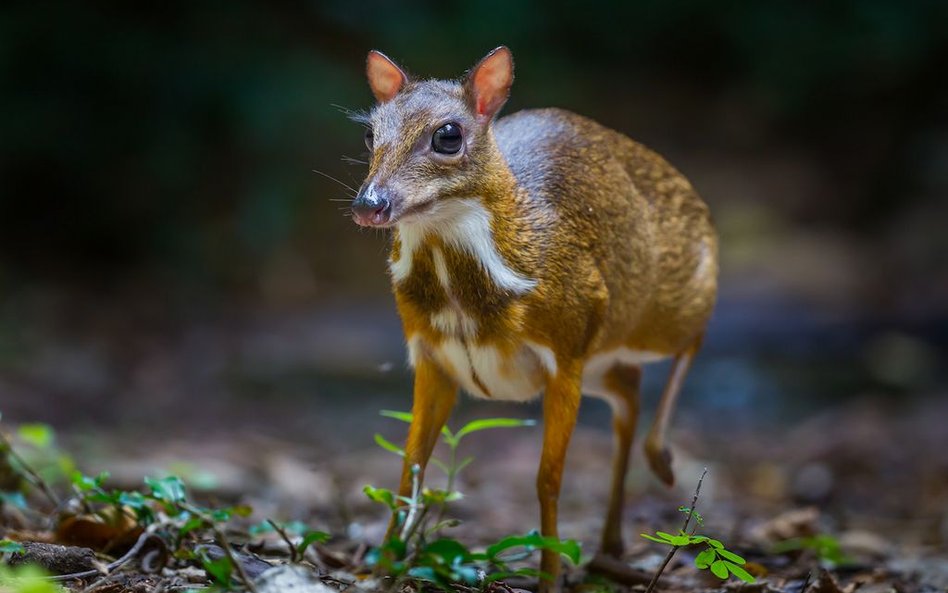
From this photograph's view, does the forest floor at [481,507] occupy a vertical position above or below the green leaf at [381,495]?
above

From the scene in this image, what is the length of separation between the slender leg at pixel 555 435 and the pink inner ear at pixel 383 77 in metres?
1.29

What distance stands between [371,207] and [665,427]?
257 cm

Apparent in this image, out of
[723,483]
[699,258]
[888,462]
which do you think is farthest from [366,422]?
[699,258]

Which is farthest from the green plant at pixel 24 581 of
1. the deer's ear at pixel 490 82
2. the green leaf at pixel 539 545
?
the deer's ear at pixel 490 82

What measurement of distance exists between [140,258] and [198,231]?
73 centimetres

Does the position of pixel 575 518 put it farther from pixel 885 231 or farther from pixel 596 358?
pixel 885 231

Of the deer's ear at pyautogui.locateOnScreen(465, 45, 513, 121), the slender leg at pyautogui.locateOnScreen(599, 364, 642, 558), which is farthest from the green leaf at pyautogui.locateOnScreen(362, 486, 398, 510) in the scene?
the slender leg at pyautogui.locateOnScreen(599, 364, 642, 558)

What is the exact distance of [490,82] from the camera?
4668 mm

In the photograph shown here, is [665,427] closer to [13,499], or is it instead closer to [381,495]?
[381,495]

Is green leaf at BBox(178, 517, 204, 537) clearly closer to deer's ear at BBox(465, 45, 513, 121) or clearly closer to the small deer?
the small deer

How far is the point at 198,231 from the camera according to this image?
14023mm

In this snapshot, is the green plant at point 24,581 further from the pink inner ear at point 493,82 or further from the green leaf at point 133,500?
the pink inner ear at point 493,82

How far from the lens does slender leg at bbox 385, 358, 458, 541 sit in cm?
495

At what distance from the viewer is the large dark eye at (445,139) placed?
444 cm
